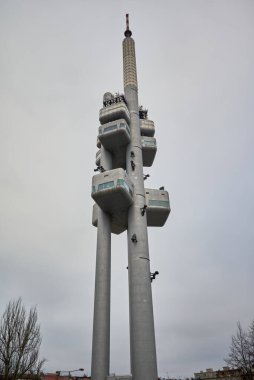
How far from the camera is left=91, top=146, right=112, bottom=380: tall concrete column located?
32.5 metres

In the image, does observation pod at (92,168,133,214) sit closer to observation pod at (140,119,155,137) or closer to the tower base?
observation pod at (140,119,155,137)

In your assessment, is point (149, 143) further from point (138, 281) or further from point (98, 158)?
point (138, 281)

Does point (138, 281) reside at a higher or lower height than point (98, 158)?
lower

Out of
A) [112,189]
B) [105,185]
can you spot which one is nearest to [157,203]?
[112,189]

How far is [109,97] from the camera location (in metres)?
50.8

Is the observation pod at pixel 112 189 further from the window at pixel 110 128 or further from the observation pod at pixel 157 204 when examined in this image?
the window at pixel 110 128

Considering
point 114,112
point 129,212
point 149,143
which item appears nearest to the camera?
point 129,212

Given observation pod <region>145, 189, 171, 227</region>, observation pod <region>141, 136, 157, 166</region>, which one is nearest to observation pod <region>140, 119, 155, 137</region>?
observation pod <region>141, 136, 157, 166</region>

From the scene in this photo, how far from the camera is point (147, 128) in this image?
2048 inches

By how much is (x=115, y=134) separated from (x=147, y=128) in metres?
8.87

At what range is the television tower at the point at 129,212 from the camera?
32.5 m

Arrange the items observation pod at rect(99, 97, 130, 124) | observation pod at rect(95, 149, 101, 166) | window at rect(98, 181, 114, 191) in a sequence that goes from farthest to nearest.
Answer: observation pod at rect(95, 149, 101, 166) < observation pod at rect(99, 97, 130, 124) < window at rect(98, 181, 114, 191)

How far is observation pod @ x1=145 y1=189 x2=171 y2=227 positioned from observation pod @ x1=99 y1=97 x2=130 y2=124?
38.5 feet

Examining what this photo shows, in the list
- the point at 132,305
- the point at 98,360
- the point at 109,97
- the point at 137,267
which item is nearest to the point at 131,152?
the point at 109,97
